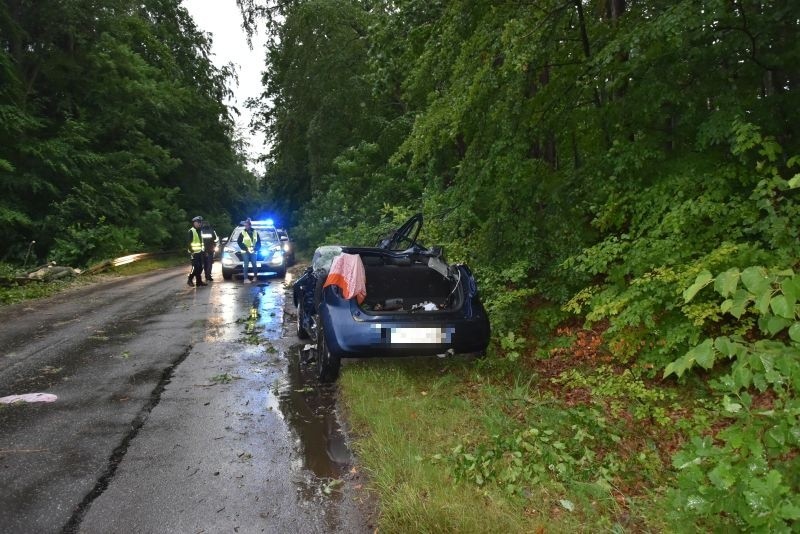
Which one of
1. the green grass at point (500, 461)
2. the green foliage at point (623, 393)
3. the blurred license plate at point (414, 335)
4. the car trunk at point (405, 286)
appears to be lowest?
the green grass at point (500, 461)

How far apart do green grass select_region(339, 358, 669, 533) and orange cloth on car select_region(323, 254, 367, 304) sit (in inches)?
36.8

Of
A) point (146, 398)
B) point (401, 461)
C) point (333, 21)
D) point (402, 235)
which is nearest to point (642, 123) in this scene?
point (402, 235)

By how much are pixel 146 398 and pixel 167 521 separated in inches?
93.7

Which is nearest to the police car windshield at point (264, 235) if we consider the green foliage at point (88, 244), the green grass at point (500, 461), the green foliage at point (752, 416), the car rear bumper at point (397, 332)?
the green foliage at point (88, 244)

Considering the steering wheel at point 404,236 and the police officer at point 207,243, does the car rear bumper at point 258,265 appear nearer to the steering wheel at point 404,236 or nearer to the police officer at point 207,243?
the police officer at point 207,243

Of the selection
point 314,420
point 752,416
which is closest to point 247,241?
point 314,420

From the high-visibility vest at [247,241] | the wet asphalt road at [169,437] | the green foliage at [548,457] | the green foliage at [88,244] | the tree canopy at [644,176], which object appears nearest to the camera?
the tree canopy at [644,176]

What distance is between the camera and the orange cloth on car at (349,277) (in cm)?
518

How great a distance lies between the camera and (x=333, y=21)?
1916cm

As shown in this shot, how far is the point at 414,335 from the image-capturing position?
4961 mm

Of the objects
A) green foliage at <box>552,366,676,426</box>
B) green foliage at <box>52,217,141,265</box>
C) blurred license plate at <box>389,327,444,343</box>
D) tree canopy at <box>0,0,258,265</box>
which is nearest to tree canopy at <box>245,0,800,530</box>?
green foliage at <box>552,366,676,426</box>

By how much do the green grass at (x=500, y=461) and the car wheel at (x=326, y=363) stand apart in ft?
1.43

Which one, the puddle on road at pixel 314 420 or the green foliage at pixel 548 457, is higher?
the green foliage at pixel 548 457

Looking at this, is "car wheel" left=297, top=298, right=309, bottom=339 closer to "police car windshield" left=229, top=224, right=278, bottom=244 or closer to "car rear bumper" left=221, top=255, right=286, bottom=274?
"car rear bumper" left=221, top=255, right=286, bottom=274
